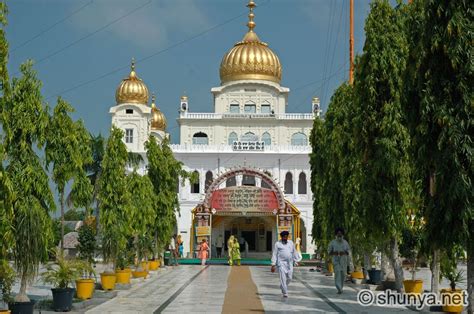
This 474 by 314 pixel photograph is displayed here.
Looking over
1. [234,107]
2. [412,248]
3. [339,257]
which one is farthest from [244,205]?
[339,257]

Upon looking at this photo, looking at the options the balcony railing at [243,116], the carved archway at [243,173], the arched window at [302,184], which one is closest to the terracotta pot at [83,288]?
the carved archway at [243,173]

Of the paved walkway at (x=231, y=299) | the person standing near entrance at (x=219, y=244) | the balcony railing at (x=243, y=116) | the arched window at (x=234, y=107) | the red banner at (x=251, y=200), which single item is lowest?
the paved walkway at (x=231, y=299)

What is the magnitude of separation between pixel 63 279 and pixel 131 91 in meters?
45.5

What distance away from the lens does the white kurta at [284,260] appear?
49.0 ft

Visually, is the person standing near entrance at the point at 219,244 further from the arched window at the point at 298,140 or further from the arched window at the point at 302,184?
the arched window at the point at 298,140

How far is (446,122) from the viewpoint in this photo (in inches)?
362

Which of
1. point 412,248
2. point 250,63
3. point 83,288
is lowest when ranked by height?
point 83,288

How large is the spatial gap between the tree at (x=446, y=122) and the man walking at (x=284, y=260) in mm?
5620

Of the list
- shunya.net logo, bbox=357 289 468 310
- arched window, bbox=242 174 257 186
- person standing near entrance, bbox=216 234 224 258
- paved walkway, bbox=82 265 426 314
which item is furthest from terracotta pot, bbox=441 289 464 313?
arched window, bbox=242 174 257 186

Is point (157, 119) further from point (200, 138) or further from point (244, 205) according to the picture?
point (244, 205)

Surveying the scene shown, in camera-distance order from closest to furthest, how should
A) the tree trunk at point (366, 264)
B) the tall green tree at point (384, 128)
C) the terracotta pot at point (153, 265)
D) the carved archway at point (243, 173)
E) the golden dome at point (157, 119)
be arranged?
1. the tall green tree at point (384, 128)
2. the tree trunk at point (366, 264)
3. the terracotta pot at point (153, 265)
4. the carved archway at point (243, 173)
5. the golden dome at point (157, 119)

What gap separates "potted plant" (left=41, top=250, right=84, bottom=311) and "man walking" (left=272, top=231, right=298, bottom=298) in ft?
14.9

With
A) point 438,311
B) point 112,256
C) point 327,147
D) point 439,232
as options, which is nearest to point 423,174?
point 439,232

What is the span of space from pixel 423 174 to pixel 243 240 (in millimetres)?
39573
